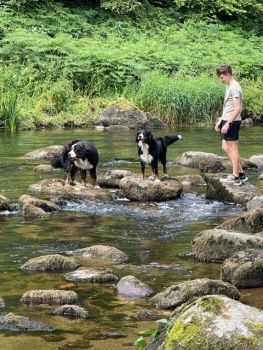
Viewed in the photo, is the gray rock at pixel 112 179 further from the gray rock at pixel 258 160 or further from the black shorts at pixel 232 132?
the gray rock at pixel 258 160

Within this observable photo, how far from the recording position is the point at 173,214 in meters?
10.5

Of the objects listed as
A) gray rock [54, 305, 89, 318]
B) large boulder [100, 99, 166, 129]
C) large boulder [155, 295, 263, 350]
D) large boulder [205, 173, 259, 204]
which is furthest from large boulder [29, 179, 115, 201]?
large boulder [100, 99, 166, 129]

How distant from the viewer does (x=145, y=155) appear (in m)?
12.6

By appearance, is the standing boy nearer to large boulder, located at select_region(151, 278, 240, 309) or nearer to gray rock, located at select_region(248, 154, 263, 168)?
gray rock, located at select_region(248, 154, 263, 168)

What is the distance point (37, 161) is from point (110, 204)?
4.78 meters

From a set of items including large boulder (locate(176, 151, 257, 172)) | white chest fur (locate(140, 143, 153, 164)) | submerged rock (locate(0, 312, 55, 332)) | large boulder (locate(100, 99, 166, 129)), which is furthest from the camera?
large boulder (locate(100, 99, 166, 129))

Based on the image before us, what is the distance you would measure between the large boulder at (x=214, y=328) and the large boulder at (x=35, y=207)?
245 inches

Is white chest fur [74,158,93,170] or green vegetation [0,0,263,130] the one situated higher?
green vegetation [0,0,263,130]

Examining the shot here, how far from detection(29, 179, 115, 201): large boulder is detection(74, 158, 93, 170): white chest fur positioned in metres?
0.31

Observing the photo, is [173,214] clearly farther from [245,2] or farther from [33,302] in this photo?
[245,2]

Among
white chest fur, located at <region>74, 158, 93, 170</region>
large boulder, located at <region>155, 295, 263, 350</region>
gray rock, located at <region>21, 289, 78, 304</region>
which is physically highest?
large boulder, located at <region>155, 295, 263, 350</region>

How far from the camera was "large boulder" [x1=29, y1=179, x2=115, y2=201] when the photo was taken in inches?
456

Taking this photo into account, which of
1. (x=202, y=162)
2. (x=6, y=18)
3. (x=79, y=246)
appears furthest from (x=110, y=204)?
(x=6, y=18)

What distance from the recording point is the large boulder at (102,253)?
7648 mm
